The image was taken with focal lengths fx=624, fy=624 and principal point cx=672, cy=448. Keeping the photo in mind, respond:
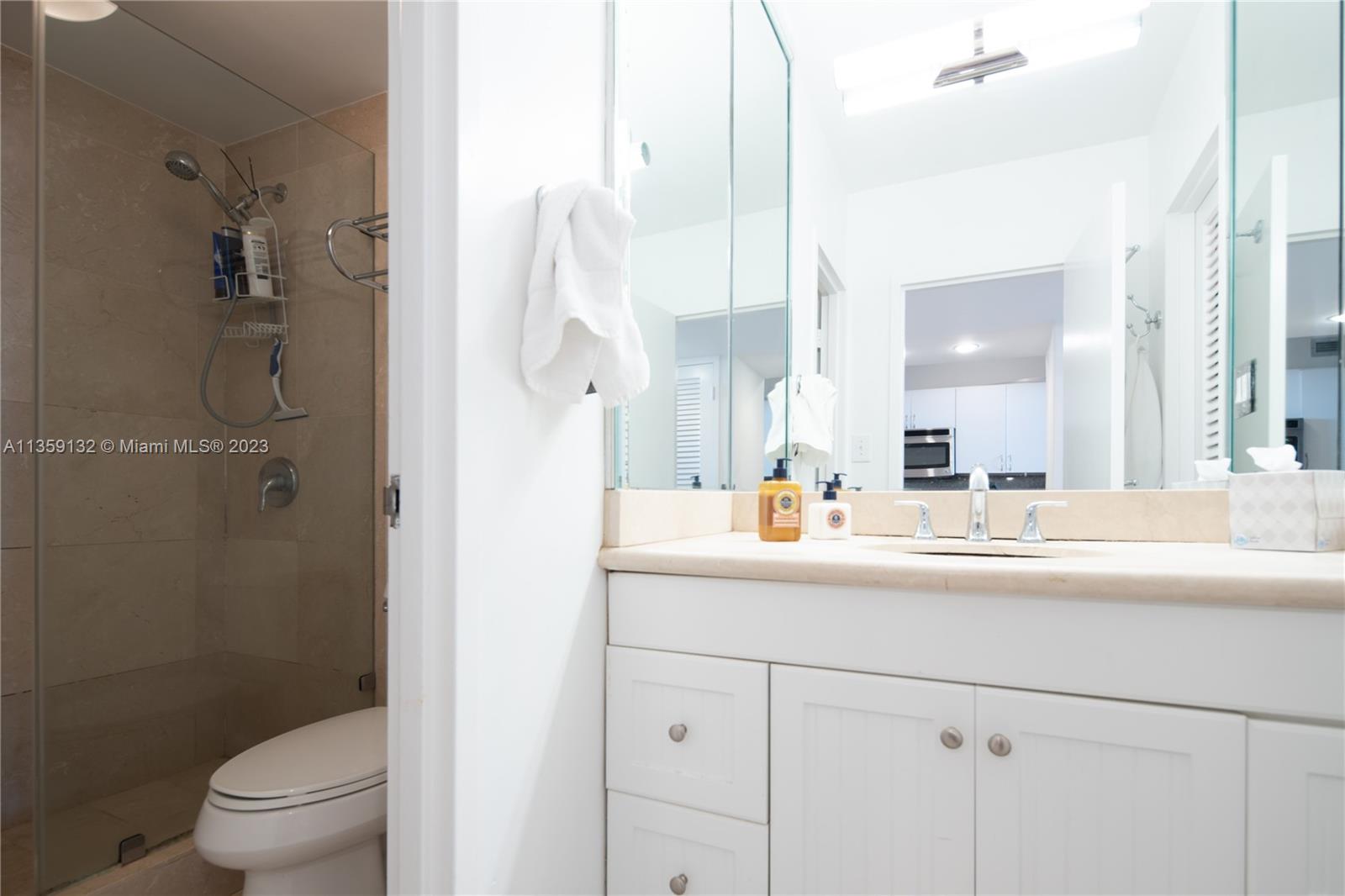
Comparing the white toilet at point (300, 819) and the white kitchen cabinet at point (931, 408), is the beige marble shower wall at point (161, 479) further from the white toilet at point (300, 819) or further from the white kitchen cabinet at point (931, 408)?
the white kitchen cabinet at point (931, 408)

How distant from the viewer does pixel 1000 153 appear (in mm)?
1441

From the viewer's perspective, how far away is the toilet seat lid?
50.1 inches

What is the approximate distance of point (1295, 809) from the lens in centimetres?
70

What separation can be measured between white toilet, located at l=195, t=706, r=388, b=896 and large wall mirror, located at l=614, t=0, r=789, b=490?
898mm

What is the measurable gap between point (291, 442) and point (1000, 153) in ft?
7.30

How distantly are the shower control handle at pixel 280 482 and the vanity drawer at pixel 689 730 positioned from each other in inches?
60.7

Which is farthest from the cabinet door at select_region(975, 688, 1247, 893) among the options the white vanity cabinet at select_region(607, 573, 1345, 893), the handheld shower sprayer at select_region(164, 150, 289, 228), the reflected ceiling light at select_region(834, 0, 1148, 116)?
the handheld shower sprayer at select_region(164, 150, 289, 228)

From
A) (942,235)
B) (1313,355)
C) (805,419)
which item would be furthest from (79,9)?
(1313,355)

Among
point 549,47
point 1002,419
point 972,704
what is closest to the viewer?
point 972,704

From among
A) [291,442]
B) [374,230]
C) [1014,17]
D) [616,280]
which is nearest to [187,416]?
[291,442]

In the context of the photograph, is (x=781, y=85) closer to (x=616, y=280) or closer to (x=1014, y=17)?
(x=1014, y=17)

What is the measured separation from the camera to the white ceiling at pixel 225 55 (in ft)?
5.58

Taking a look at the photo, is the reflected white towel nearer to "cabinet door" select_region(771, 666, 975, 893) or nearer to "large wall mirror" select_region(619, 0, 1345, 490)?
"large wall mirror" select_region(619, 0, 1345, 490)

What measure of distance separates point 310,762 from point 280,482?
3.43 ft
